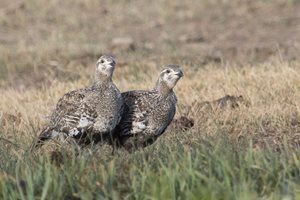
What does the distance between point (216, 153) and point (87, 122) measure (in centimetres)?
206

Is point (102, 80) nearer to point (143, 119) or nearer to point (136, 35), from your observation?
point (143, 119)

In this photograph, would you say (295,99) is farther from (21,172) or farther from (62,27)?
(62,27)

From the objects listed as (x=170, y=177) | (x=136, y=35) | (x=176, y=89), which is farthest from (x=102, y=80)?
(x=136, y=35)

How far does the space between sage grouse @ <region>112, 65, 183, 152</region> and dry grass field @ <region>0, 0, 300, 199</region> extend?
14 cm

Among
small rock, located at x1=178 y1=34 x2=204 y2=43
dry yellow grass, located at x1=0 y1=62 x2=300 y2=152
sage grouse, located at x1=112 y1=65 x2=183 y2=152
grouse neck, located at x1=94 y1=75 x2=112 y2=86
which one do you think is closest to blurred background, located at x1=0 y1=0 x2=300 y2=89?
small rock, located at x1=178 y1=34 x2=204 y2=43

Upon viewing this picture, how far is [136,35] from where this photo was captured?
1948 cm

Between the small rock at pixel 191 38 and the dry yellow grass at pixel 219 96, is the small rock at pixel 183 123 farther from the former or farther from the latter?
the small rock at pixel 191 38

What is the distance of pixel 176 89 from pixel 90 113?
11.3 feet

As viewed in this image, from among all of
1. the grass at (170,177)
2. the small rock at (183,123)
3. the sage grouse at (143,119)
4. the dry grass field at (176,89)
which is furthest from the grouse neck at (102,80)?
the grass at (170,177)

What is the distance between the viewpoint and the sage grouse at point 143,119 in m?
7.51

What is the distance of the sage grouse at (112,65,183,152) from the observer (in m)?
7.51

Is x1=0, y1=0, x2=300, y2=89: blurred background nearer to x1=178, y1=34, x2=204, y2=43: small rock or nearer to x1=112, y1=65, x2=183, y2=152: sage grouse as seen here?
x1=178, y1=34, x2=204, y2=43: small rock

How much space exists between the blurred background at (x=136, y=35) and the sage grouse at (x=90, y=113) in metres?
5.16

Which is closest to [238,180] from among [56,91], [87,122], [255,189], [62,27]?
[255,189]
